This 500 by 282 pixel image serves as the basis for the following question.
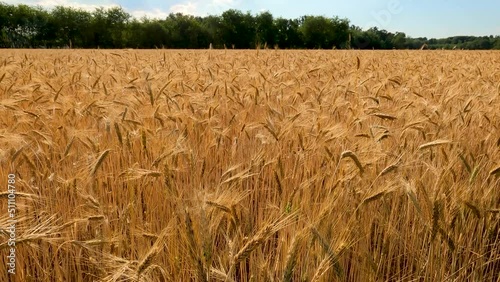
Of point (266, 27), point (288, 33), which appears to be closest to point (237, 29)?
→ point (266, 27)

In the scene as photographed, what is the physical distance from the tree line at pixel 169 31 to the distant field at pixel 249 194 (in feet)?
158

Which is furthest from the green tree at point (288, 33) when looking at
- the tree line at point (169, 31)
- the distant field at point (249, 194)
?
the distant field at point (249, 194)

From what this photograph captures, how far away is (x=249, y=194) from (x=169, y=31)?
55.5 metres

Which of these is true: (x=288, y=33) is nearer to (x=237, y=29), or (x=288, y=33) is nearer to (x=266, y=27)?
(x=266, y=27)

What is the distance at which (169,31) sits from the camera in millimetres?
54031

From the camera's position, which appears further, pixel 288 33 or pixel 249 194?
pixel 288 33

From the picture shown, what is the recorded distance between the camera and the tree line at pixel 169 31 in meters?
51.5

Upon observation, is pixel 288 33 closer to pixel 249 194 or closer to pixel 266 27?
pixel 266 27

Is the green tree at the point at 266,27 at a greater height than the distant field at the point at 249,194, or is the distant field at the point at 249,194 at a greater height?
the green tree at the point at 266,27

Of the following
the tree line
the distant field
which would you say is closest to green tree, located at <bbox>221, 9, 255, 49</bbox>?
the tree line

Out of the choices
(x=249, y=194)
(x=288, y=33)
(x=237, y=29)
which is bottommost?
(x=249, y=194)

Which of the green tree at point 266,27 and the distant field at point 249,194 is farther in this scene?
the green tree at point 266,27

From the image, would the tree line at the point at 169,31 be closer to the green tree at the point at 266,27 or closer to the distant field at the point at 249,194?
the green tree at the point at 266,27

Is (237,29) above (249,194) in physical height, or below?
above
